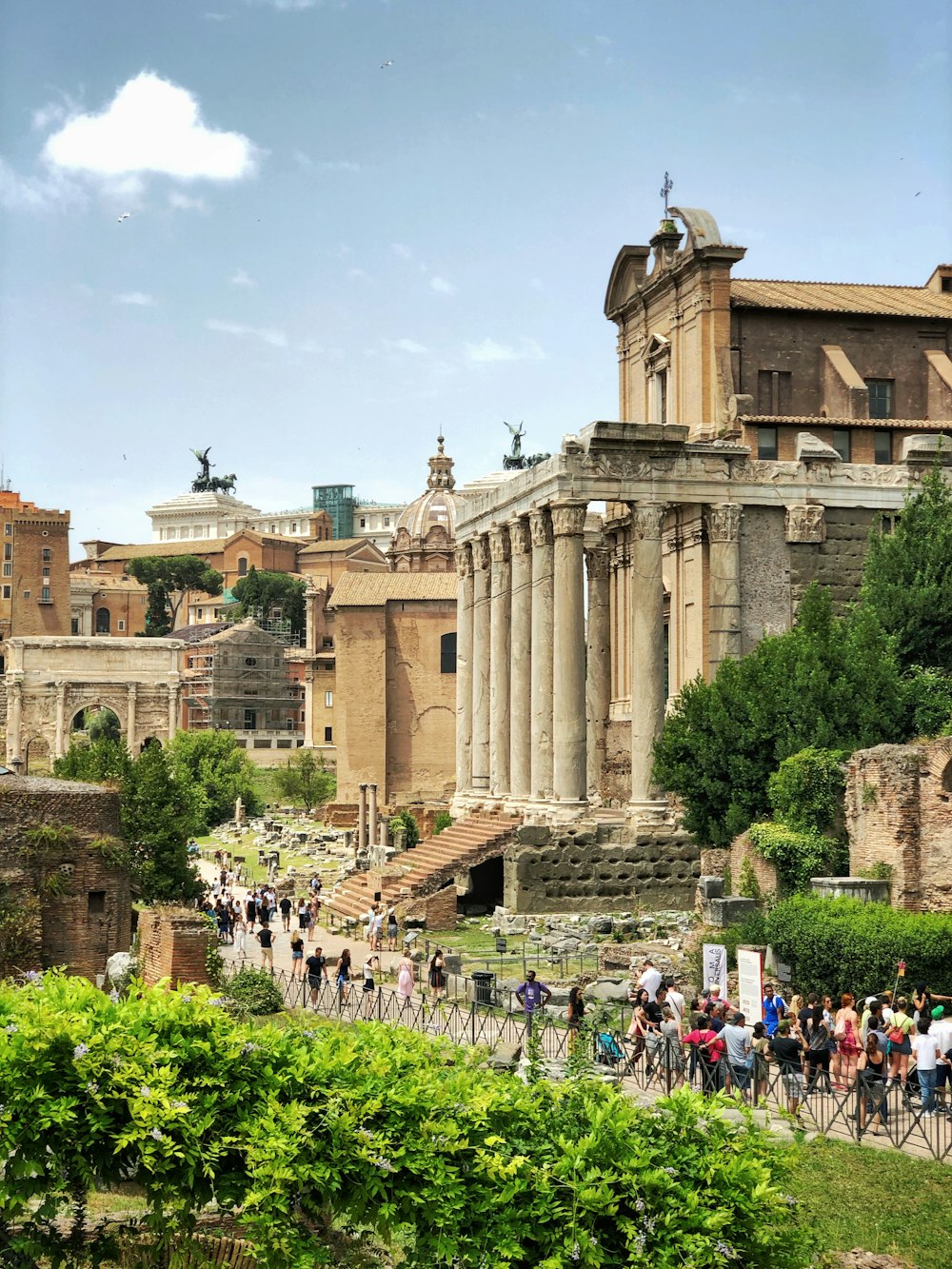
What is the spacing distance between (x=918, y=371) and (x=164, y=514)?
152 metres

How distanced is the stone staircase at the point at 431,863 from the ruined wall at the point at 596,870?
1.67m

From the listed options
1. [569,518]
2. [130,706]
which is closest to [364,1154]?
[569,518]

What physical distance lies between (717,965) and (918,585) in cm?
1328

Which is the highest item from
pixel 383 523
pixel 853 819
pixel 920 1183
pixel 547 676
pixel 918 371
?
pixel 383 523

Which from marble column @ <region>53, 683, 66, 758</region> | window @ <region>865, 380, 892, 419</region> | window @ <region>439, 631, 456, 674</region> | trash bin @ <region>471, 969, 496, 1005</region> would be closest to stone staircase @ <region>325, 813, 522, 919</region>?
trash bin @ <region>471, 969, 496, 1005</region>

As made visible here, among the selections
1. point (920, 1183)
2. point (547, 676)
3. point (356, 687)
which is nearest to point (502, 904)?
point (547, 676)

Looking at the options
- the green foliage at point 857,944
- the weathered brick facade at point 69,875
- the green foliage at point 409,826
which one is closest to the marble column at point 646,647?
the green foliage at point 857,944

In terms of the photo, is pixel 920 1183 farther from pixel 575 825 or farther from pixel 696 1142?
pixel 575 825

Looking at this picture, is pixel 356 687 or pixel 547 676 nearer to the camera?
pixel 547 676

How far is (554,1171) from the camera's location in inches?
397

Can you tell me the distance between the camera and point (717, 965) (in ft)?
73.2

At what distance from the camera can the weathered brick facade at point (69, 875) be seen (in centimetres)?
2159

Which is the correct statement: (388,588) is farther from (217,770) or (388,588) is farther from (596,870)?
(596,870)

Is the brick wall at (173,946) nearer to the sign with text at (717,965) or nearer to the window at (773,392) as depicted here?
the sign with text at (717,965)
